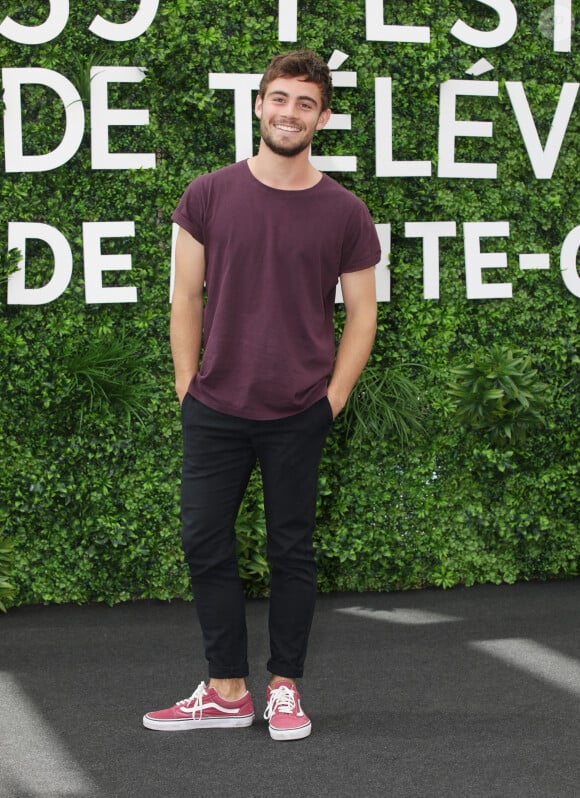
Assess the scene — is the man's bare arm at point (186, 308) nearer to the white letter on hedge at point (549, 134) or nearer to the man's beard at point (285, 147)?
the man's beard at point (285, 147)

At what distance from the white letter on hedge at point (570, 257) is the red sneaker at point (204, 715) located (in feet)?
7.33

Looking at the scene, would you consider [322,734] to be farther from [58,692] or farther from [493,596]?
[493,596]

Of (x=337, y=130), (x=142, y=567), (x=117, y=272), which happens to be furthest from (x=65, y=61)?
(x=142, y=567)

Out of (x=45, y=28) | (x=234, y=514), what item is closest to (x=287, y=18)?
(x=45, y=28)

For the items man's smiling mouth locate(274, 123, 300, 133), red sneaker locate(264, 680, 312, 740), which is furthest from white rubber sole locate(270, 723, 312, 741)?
man's smiling mouth locate(274, 123, 300, 133)

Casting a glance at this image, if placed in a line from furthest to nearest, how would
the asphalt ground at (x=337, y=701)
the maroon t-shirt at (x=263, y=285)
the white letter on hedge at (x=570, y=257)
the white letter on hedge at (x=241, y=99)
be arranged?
the white letter on hedge at (x=570, y=257) < the white letter on hedge at (x=241, y=99) < the maroon t-shirt at (x=263, y=285) < the asphalt ground at (x=337, y=701)

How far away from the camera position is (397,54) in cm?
383

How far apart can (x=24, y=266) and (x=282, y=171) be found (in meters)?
1.48

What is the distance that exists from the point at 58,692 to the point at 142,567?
0.92 m

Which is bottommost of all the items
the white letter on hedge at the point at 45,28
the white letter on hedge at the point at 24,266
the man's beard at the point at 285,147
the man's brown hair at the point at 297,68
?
the white letter on hedge at the point at 24,266

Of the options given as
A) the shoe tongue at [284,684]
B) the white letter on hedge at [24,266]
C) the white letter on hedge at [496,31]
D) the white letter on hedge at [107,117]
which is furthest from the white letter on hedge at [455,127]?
the shoe tongue at [284,684]

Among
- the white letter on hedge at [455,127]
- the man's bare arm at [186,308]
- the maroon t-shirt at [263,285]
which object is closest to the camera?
the maroon t-shirt at [263,285]

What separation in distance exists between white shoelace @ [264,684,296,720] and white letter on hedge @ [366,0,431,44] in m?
2.46

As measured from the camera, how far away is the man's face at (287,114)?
250 cm
